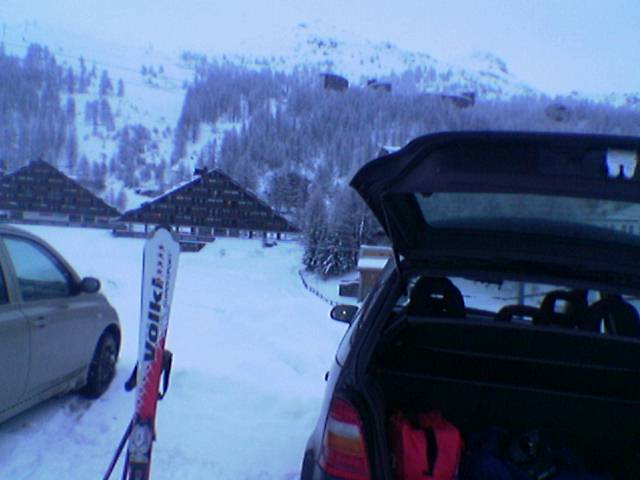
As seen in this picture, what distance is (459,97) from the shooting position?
300ft

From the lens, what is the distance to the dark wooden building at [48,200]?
140 ft

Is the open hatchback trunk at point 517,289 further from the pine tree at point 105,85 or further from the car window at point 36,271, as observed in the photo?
the pine tree at point 105,85

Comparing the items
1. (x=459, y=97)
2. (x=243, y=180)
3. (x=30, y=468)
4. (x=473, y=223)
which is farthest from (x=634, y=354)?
(x=459, y=97)

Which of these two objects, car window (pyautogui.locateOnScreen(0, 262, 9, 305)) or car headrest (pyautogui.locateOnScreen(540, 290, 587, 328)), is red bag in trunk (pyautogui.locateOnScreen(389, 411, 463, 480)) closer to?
car headrest (pyautogui.locateOnScreen(540, 290, 587, 328))

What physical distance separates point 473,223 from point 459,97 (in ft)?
313

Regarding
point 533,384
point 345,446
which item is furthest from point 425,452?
point 533,384

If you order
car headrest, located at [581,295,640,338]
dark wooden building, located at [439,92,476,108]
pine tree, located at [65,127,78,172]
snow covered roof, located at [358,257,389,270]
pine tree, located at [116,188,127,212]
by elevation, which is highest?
dark wooden building, located at [439,92,476,108]

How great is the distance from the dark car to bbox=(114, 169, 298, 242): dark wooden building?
135 ft

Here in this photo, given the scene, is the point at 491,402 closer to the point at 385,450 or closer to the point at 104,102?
the point at 385,450

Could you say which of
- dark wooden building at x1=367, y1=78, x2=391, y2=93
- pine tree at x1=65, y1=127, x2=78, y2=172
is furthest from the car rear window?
dark wooden building at x1=367, y1=78, x2=391, y2=93

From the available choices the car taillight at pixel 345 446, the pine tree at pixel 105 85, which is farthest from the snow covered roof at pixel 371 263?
the pine tree at pixel 105 85

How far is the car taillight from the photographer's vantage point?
5.94ft

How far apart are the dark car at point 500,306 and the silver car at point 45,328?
7.07 ft

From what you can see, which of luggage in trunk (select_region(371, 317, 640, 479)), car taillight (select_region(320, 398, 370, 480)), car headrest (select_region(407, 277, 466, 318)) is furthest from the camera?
car headrest (select_region(407, 277, 466, 318))
